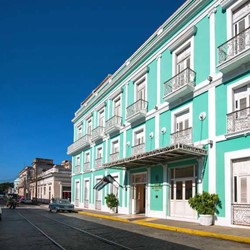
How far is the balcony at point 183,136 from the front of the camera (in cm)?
1902

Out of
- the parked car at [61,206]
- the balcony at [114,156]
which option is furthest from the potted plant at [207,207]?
the parked car at [61,206]

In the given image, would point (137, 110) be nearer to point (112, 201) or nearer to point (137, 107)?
point (137, 107)

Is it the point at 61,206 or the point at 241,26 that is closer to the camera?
the point at 241,26

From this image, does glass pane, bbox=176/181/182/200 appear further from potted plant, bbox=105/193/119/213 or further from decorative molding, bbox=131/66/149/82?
decorative molding, bbox=131/66/149/82

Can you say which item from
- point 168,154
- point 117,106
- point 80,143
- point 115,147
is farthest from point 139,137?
point 80,143

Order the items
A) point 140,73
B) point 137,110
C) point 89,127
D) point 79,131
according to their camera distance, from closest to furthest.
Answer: point 137,110 < point 140,73 < point 89,127 < point 79,131

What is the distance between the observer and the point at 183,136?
19500 mm

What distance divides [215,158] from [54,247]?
9.28 m

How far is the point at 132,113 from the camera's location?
84.0 ft

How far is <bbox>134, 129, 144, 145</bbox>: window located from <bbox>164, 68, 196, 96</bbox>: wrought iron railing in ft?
15.3

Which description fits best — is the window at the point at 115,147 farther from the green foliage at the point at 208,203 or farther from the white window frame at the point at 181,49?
the green foliage at the point at 208,203

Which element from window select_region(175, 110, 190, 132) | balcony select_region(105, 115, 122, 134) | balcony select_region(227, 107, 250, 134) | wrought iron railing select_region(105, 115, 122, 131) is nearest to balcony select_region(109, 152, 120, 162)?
balcony select_region(105, 115, 122, 134)

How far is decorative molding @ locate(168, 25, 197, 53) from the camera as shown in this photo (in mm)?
19484

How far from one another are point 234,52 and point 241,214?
23.2 ft
